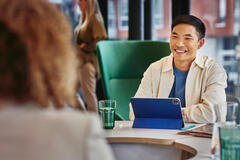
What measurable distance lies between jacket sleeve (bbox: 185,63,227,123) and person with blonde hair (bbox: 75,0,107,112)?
80.8 inches

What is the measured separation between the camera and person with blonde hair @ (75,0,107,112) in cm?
439

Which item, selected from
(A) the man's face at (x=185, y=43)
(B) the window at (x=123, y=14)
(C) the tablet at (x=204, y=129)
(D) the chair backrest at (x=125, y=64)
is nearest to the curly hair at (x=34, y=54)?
(C) the tablet at (x=204, y=129)

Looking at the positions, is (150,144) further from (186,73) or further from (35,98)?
(35,98)

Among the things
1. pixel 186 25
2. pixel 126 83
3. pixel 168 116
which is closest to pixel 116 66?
pixel 126 83

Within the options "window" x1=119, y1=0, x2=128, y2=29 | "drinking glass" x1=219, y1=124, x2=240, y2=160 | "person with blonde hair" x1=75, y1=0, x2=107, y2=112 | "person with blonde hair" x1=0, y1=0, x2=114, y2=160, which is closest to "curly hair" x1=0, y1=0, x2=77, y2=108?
"person with blonde hair" x1=0, y1=0, x2=114, y2=160

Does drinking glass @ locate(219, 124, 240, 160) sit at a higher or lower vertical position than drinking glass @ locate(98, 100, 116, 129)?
higher

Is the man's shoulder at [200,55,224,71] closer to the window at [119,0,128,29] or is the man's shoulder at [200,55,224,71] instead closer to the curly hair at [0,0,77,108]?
the curly hair at [0,0,77,108]

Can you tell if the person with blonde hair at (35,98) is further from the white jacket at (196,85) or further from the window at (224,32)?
the window at (224,32)

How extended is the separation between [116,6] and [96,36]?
804mm

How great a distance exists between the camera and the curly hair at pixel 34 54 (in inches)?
29.6

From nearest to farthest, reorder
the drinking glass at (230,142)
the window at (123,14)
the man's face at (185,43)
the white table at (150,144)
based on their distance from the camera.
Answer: the drinking glass at (230,142) → the white table at (150,144) → the man's face at (185,43) → the window at (123,14)

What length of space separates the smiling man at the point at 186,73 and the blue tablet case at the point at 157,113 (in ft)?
1.74

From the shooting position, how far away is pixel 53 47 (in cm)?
82

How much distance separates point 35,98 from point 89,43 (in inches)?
146
